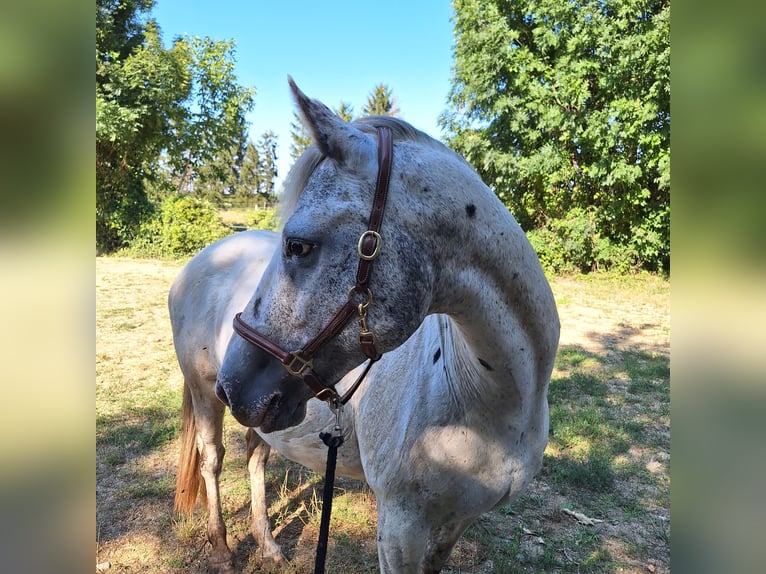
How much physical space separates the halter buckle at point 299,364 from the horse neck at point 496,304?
1.38 ft

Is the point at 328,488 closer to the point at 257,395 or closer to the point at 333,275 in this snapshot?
the point at 257,395

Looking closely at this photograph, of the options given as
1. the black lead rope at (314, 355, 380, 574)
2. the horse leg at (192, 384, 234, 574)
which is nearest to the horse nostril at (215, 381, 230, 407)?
the black lead rope at (314, 355, 380, 574)

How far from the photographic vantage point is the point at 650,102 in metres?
10.9

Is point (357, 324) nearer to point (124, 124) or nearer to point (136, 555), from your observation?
point (136, 555)

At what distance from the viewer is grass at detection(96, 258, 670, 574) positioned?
2.88 meters

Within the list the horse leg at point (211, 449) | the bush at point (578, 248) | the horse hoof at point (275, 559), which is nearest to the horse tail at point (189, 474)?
the horse leg at point (211, 449)

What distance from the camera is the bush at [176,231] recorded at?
1672 centimetres

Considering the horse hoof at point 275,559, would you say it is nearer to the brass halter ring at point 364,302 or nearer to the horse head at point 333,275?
the horse head at point 333,275

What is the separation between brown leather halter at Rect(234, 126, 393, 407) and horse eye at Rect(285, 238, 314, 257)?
0.15m

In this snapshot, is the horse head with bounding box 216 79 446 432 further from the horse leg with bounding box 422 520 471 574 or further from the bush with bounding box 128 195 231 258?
the bush with bounding box 128 195 231 258

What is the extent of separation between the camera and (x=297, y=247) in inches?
50.4

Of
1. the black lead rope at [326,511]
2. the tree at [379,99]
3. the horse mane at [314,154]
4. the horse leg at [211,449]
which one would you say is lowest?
the horse leg at [211,449]
